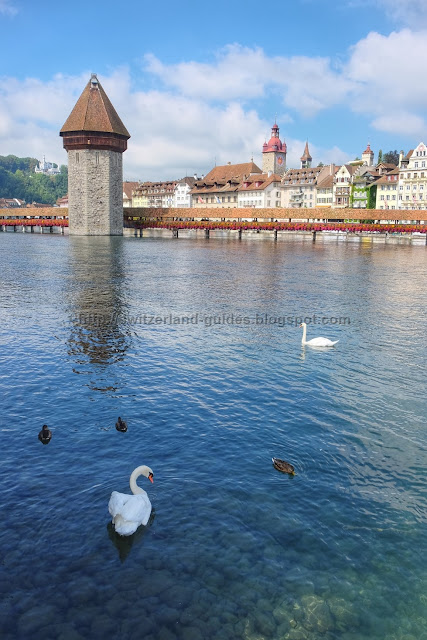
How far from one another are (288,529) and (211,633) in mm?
1815

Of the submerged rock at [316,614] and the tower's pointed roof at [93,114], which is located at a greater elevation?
the tower's pointed roof at [93,114]

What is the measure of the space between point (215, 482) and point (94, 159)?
68664 millimetres

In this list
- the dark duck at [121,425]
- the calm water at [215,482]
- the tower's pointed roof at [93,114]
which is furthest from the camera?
the tower's pointed roof at [93,114]

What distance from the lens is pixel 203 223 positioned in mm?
82312

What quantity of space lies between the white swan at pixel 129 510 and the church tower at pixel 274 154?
4485 inches

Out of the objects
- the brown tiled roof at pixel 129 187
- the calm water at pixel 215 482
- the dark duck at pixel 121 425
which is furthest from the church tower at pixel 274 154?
the dark duck at pixel 121 425

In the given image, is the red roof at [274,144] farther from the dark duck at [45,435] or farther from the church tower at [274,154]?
the dark duck at [45,435]

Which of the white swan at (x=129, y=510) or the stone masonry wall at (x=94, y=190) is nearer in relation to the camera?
the white swan at (x=129, y=510)

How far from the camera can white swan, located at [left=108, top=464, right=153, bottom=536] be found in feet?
20.5

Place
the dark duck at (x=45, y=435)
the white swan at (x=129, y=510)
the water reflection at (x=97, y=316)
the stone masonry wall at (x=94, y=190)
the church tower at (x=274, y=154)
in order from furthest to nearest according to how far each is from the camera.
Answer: the church tower at (x=274, y=154), the stone masonry wall at (x=94, y=190), the water reflection at (x=97, y=316), the dark duck at (x=45, y=435), the white swan at (x=129, y=510)

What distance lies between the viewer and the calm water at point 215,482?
17.3ft

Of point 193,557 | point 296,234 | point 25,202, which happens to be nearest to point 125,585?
point 193,557

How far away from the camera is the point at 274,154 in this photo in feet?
376

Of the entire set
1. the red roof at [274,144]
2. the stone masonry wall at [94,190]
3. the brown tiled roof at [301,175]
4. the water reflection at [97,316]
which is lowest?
the water reflection at [97,316]
